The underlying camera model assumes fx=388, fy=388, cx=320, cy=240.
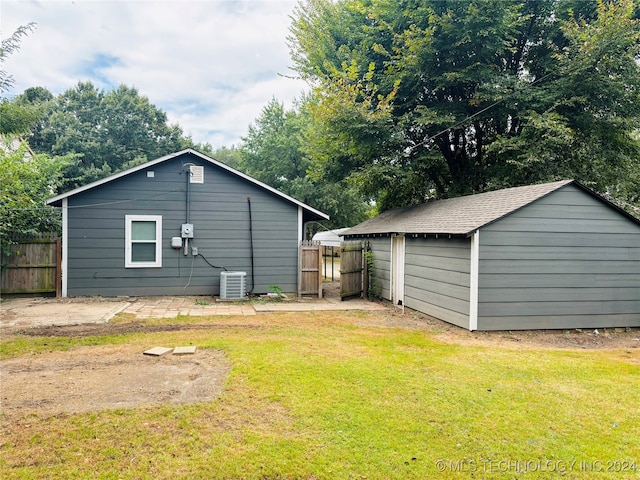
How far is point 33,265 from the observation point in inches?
382

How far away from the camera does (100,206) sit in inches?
395

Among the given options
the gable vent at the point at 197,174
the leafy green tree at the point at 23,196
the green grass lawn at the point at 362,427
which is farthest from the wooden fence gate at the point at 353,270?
the leafy green tree at the point at 23,196

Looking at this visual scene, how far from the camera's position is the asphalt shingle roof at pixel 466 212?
289 inches

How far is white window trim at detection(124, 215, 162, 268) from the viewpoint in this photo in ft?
33.4

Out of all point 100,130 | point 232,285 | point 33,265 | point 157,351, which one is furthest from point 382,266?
point 100,130

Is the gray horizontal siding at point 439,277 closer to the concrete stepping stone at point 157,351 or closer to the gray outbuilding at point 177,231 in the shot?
the gray outbuilding at point 177,231

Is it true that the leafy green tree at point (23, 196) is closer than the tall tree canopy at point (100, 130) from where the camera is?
Yes

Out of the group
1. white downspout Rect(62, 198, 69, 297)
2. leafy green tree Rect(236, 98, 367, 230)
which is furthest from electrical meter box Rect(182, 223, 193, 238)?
leafy green tree Rect(236, 98, 367, 230)

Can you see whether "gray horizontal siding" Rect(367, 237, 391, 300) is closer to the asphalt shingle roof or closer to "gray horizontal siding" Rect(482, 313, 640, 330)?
the asphalt shingle roof

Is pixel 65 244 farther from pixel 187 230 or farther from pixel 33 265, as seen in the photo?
pixel 187 230

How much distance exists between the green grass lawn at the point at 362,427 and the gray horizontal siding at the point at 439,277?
2.30m

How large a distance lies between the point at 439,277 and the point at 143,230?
25.1ft

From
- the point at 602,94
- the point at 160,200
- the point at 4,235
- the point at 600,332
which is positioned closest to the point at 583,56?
the point at 602,94

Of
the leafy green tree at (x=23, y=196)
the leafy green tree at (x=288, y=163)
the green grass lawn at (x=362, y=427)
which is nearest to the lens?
the green grass lawn at (x=362, y=427)
